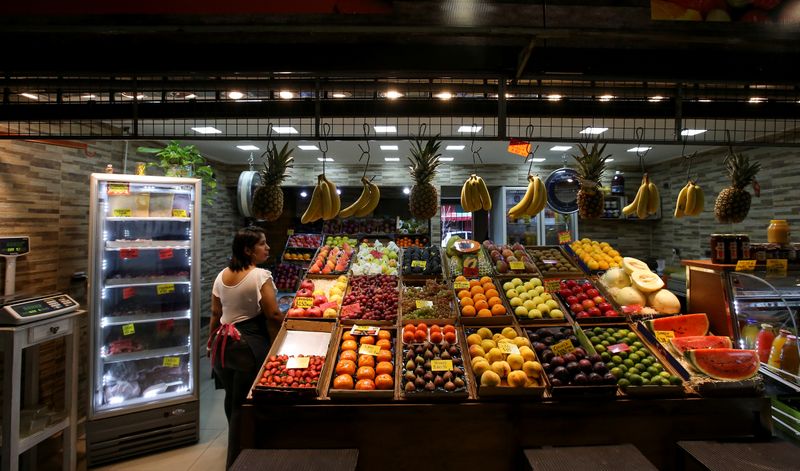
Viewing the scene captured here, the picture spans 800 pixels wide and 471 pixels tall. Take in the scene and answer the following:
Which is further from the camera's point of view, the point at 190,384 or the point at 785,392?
the point at 190,384

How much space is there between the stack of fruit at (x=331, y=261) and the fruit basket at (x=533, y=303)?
176cm

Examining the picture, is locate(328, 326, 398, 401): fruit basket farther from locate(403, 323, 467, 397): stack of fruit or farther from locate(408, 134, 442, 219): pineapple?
locate(408, 134, 442, 219): pineapple

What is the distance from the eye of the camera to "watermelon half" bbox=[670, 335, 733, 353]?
281 centimetres

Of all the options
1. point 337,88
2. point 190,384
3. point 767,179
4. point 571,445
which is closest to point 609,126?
point 767,179

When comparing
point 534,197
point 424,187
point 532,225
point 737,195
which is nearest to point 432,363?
point 424,187

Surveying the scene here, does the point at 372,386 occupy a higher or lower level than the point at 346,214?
lower

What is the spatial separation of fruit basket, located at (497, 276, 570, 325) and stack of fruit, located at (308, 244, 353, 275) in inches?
69.5

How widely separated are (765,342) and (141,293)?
5964 mm

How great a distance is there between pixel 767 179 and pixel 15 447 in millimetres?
9317

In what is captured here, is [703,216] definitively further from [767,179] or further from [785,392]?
[785,392]

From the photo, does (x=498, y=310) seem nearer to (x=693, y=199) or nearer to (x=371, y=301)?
(x=371, y=301)

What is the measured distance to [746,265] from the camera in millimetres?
3105

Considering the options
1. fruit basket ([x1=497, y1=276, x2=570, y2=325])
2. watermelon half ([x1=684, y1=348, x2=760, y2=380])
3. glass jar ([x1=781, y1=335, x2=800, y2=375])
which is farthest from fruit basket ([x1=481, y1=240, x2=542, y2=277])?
glass jar ([x1=781, y1=335, x2=800, y2=375])

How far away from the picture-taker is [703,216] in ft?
22.6
